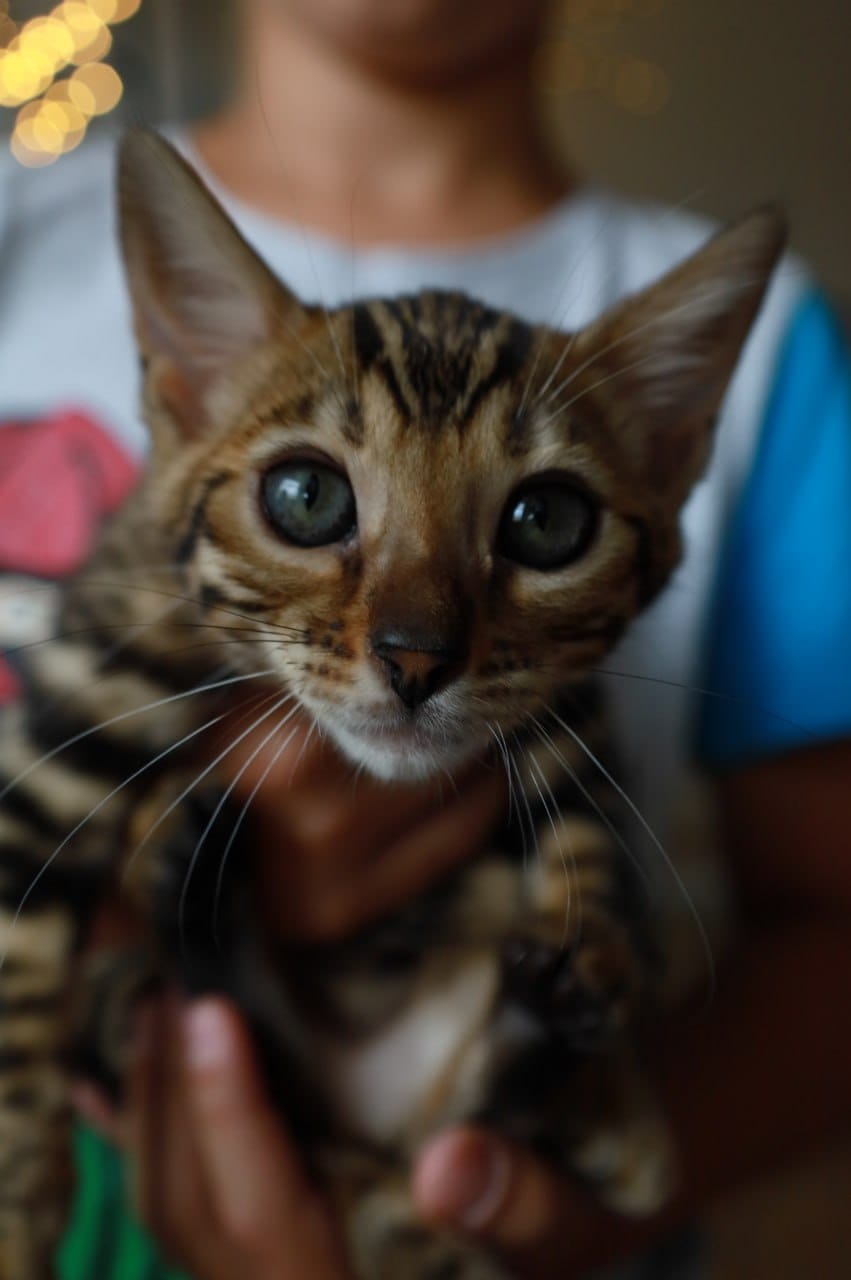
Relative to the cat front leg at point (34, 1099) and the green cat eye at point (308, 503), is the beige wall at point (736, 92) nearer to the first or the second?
the green cat eye at point (308, 503)

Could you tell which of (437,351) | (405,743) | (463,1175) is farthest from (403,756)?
(463,1175)

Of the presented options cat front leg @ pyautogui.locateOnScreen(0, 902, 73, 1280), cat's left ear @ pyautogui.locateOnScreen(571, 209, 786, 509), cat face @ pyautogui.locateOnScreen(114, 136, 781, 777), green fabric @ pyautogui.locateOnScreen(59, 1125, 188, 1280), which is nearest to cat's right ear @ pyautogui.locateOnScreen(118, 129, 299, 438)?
cat face @ pyautogui.locateOnScreen(114, 136, 781, 777)

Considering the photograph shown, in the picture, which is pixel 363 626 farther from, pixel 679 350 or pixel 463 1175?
pixel 463 1175

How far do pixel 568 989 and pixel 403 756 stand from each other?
0.44ft

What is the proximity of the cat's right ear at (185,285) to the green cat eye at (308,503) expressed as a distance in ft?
0.17

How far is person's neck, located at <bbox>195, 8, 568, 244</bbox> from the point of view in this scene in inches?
13.3

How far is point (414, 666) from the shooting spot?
A: 0.96 feet

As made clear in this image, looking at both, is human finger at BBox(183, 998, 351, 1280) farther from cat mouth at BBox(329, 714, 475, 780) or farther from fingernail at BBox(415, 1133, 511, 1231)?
cat mouth at BBox(329, 714, 475, 780)

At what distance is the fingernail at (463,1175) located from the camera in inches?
17.2

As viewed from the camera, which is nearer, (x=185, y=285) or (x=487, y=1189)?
(x=185, y=285)

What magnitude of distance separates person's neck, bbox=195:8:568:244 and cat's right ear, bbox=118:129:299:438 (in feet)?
0.13

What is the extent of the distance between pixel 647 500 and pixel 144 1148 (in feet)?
1.27

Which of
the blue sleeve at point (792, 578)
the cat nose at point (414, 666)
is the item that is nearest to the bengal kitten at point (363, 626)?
the cat nose at point (414, 666)

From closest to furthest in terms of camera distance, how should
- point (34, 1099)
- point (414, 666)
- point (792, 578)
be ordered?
point (414, 666) → point (34, 1099) → point (792, 578)
